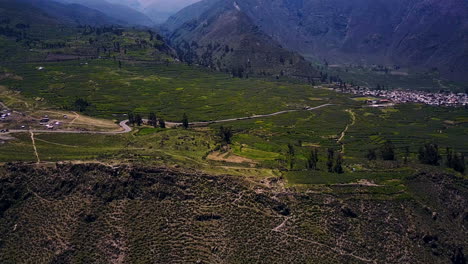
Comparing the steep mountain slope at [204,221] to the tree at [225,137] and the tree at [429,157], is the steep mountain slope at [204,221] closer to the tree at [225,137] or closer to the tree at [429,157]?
the tree at [429,157]

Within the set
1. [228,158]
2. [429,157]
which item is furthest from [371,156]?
[228,158]

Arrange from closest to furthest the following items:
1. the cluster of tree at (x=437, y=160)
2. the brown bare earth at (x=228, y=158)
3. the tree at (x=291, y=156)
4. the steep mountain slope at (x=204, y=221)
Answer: the steep mountain slope at (x=204, y=221) → the tree at (x=291, y=156) → the brown bare earth at (x=228, y=158) → the cluster of tree at (x=437, y=160)

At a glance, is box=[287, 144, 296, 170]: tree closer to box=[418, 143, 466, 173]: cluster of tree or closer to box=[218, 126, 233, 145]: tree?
box=[218, 126, 233, 145]: tree

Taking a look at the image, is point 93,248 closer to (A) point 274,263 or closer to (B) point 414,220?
(A) point 274,263

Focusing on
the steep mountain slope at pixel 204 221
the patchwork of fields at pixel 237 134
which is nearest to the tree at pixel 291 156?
the patchwork of fields at pixel 237 134

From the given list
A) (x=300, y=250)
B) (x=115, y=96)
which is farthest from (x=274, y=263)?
(x=115, y=96)

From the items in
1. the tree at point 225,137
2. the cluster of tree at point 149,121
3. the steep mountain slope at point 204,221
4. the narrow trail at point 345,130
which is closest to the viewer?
the steep mountain slope at point 204,221
